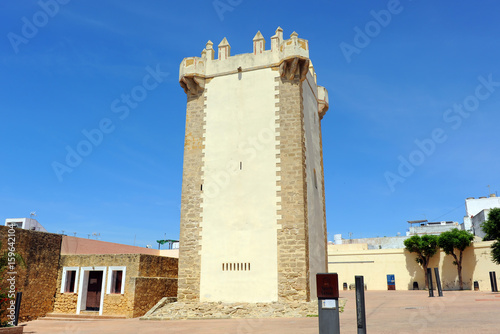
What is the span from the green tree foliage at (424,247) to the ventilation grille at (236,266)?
90.9ft

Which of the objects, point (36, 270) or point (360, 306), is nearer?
point (360, 306)

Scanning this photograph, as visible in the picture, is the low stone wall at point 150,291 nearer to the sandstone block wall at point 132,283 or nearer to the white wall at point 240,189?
the sandstone block wall at point 132,283

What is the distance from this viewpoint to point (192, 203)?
20547 millimetres

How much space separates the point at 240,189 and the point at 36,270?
1123cm

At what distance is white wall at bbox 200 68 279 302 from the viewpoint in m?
18.7

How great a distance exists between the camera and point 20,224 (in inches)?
1316

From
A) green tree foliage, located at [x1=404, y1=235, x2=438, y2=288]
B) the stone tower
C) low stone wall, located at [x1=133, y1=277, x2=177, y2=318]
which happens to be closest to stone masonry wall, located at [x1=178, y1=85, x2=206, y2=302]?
the stone tower

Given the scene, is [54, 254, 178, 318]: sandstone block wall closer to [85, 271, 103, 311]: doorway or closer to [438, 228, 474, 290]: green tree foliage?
[85, 271, 103, 311]: doorway

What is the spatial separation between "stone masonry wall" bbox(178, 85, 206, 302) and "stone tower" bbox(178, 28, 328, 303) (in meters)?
0.05

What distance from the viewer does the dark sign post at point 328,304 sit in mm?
7941

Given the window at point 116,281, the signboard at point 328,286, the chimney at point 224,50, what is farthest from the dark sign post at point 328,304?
the chimney at point 224,50

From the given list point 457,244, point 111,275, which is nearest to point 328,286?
point 111,275

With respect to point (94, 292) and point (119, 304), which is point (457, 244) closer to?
point (119, 304)

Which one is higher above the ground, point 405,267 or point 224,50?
point 224,50
